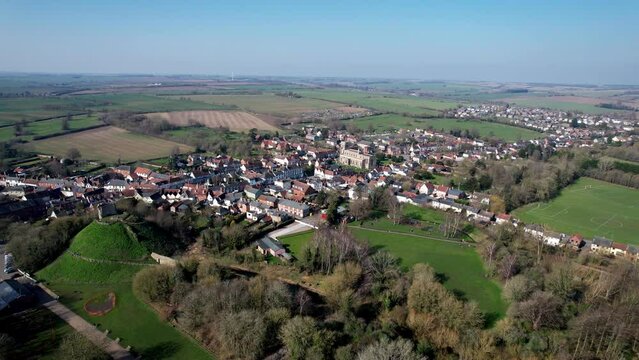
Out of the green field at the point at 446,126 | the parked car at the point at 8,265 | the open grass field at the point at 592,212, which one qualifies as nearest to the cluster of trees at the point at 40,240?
the parked car at the point at 8,265

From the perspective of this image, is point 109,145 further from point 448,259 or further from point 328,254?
point 448,259

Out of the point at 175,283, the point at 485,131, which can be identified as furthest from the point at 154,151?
the point at 485,131

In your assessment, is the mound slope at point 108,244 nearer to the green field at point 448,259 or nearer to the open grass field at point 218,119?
the green field at point 448,259

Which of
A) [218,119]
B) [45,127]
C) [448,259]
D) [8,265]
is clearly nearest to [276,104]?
[218,119]

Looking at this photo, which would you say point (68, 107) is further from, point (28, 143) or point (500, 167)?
point (500, 167)

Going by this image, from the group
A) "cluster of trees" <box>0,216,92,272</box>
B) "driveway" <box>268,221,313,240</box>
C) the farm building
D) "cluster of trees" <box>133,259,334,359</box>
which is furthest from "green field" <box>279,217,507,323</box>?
"cluster of trees" <box>0,216,92,272</box>

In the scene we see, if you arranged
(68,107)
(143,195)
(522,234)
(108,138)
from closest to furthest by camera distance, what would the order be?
(522,234) < (143,195) < (108,138) < (68,107)
